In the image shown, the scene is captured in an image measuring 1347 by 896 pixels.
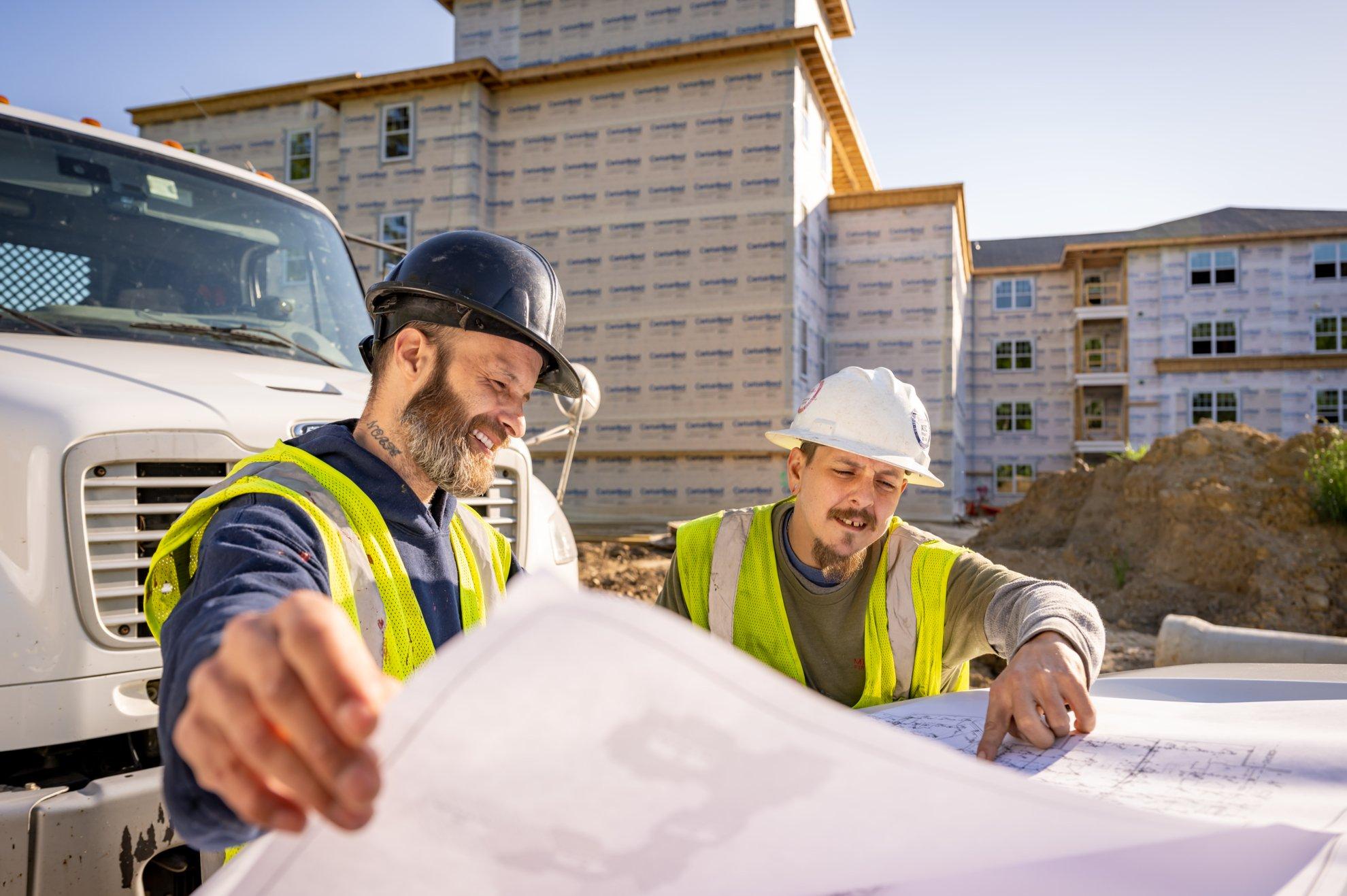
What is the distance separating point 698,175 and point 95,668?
19.4 metres

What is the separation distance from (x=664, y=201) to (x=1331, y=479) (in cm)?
1490

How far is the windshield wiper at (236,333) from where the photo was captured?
3408 millimetres

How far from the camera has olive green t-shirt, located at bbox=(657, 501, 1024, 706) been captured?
8.96ft

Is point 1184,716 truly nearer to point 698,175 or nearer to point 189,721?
point 189,721

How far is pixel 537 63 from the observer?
71.9 feet

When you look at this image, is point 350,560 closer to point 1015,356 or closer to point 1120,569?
point 1120,569

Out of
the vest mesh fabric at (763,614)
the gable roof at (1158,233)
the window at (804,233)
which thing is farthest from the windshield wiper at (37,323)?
the gable roof at (1158,233)

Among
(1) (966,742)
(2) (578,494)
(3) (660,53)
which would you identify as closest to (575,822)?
(1) (966,742)

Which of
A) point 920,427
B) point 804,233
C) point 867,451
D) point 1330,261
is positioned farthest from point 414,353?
point 1330,261

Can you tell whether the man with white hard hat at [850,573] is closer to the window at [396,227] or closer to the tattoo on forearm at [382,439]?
the tattoo on forearm at [382,439]

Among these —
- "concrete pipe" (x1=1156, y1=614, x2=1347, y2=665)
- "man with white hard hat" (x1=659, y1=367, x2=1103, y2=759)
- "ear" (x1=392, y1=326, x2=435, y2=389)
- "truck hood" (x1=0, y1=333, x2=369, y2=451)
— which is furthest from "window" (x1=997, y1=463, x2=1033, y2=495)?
"ear" (x1=392, y1=326, x2=435, y2=389)

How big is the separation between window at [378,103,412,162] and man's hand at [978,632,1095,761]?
74.3ft

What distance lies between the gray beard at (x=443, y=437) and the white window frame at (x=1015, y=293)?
115ft

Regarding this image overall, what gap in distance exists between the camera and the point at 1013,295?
112 feet
